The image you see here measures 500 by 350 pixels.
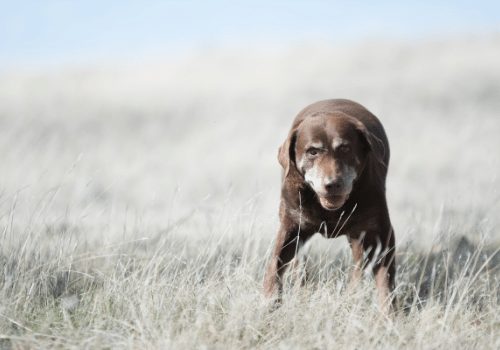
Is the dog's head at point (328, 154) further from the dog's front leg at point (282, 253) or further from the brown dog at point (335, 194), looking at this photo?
the dog's front leg at point (282, 253)

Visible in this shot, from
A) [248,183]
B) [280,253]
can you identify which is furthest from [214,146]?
[280,253]

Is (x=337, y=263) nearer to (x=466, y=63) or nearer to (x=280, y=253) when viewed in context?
(x=280, y=253)

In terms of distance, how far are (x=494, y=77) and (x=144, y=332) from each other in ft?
58.6

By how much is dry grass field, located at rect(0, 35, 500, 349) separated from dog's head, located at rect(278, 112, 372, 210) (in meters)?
0.52

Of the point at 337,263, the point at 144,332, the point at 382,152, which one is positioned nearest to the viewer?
the point at 144,332

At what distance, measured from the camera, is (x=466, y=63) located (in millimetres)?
20641

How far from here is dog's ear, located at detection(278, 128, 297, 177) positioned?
157 inches

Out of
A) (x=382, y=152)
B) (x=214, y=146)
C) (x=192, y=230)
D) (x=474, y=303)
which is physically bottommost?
(x=214, y=146)

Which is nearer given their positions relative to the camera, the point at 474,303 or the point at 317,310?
the point at 317,310

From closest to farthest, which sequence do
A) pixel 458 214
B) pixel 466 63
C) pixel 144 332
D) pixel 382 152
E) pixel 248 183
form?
pixel 144 332
pixel 382 152
pixel 458 214
pixel 248 183
pixel 466 63

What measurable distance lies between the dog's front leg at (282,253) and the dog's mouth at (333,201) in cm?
36

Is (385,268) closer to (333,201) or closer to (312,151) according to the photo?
(333,201)

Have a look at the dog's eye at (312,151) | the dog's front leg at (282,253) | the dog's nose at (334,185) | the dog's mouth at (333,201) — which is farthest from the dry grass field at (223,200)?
the dog's eye at (312,151)

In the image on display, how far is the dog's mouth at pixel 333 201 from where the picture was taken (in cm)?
378
